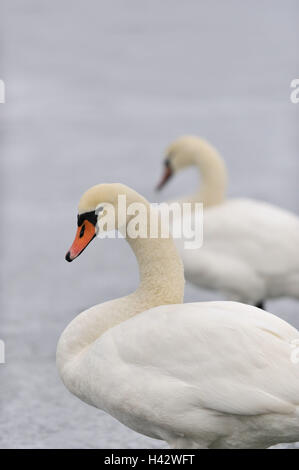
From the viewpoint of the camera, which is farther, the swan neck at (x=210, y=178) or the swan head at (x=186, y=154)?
the swan head at (x=186, y=154)

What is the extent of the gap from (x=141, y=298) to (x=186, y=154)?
245cm

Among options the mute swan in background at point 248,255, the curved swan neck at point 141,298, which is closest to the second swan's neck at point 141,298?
the curved swan neck at point 141,298

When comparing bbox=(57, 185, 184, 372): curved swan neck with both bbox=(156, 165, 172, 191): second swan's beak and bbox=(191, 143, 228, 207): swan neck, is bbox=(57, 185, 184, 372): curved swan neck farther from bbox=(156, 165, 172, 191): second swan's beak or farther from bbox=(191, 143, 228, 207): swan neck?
bbox=(156, 165, 172, 191): second swan's beak

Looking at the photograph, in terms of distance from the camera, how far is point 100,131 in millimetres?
7863

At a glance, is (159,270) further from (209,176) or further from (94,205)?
(209,176)

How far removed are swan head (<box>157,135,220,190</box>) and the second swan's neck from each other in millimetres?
2282

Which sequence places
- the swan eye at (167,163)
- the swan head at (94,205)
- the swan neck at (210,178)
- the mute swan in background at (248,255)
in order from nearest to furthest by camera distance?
the swan head at (94,205)
the mute swan in background at (248,255)
the swan neck at (210,178)
the swan eye at (167,163)

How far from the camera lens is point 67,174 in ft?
22.7

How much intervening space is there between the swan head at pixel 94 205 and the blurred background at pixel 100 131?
0.77m

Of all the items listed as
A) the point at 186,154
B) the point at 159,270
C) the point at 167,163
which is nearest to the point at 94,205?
the point at 159,270

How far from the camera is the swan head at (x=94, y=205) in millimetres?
3092

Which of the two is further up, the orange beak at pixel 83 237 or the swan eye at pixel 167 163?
the swan eye at pixel 167 163

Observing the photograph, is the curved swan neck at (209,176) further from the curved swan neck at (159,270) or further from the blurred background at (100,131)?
the curved swan neck at (159,270)

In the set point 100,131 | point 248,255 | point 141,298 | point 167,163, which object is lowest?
point 141,298
